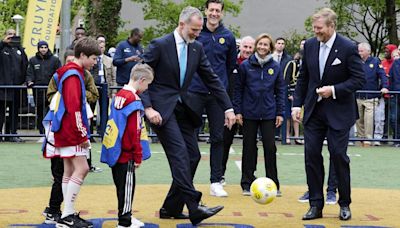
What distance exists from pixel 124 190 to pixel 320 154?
7.56 feet

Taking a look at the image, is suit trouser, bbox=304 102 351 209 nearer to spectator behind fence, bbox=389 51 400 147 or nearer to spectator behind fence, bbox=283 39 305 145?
spectator behind fence, bbox=283 39 305 145

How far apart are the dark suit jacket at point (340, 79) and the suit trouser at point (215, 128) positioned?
1.37 meters

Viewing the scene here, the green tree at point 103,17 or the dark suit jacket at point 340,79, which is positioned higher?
the green tree at point 103,17

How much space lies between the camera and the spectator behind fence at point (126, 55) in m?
18.1

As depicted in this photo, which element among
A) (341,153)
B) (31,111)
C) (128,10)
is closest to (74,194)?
(341,153)

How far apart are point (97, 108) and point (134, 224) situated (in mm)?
9469

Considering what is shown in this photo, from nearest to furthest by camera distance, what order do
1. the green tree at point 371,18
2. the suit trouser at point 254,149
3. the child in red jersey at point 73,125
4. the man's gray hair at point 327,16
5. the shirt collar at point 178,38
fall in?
the child in red jersey at point 73,125
the shirt collar at point 178,38
the man's gray hair at point 327,16
the suit trouser at point 254,149
the green tree at point 371,18

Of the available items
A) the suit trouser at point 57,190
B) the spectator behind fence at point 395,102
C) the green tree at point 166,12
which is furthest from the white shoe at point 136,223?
the green tree at point 166,12

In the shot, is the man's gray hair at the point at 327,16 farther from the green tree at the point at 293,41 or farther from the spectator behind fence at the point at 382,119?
the green tree at the point at 293,41

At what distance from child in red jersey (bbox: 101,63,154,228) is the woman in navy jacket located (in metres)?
3.11

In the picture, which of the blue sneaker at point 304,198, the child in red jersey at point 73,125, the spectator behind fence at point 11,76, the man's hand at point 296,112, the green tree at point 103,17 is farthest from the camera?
the green tree at point 103,17

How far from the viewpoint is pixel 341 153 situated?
9.74m

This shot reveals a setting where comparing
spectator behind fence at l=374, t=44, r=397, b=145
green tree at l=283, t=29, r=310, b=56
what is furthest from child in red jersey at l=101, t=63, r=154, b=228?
green tree at l=283, t=29, r=310, b=56

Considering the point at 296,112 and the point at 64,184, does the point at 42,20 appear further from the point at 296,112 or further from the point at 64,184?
the point at 64,184
